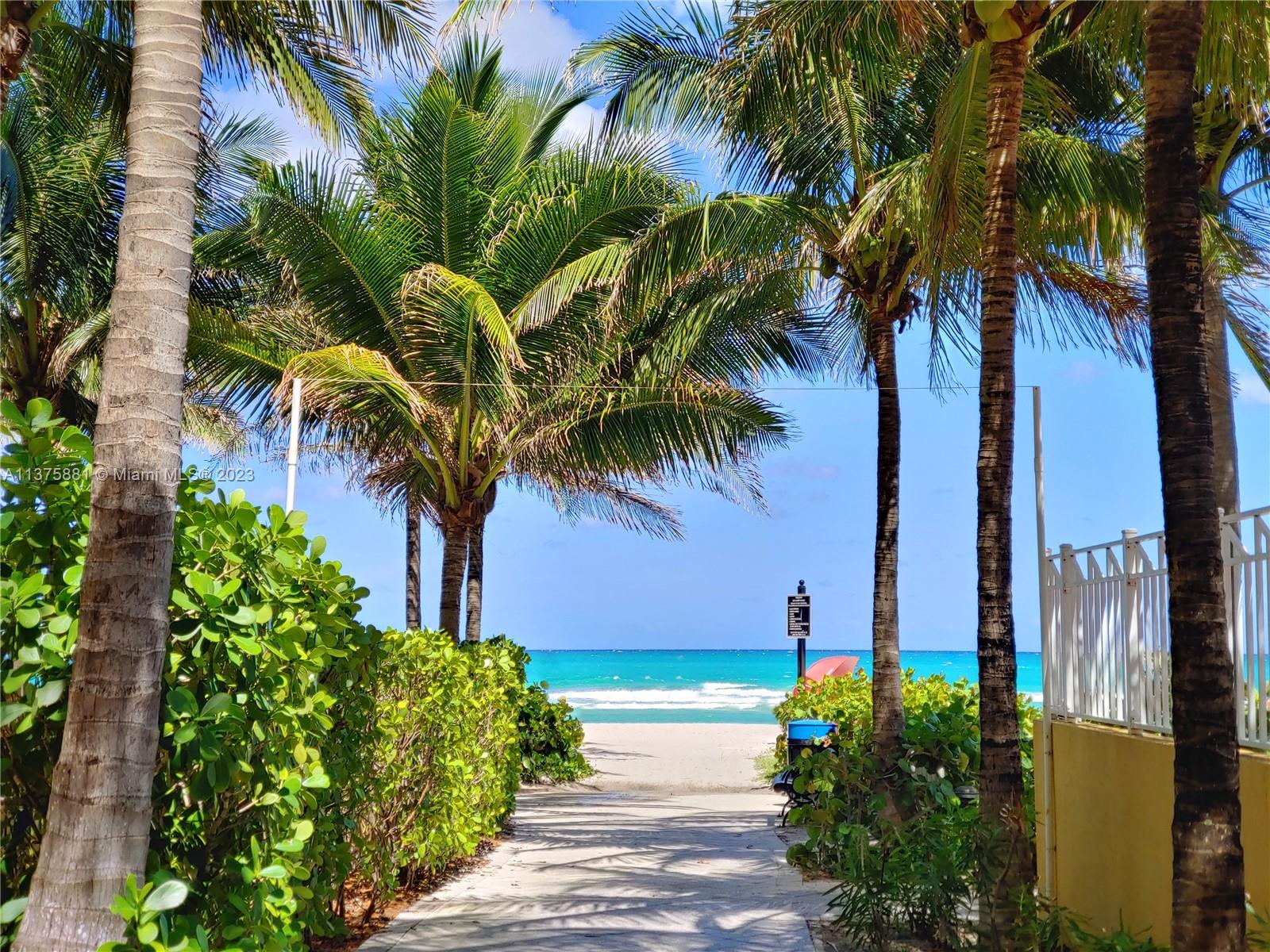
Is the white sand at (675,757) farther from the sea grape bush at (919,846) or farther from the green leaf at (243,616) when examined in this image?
the green leaf at (243,616)

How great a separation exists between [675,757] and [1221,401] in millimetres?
13321

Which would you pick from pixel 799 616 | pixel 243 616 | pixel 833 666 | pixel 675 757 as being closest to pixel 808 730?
pixel 799 616

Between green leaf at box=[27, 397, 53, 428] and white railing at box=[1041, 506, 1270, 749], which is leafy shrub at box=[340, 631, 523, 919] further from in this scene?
white railing at box=[1041, 506, 1270, 749]

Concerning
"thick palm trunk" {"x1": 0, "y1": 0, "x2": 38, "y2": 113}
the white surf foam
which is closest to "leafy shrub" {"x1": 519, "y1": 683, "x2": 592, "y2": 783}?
"thick palm trunk" {"x1": 0, "y1": 0, "x2": 38, "y2": 113}

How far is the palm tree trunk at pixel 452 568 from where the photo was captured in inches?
479

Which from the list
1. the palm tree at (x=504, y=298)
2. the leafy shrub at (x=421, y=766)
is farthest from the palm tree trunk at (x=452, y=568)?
the leafy shrub at (x=421, y=766)

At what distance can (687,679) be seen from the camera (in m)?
72.5

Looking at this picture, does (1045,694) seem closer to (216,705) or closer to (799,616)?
(216,705)

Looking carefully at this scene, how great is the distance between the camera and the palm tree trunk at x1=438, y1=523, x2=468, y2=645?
1217 cm

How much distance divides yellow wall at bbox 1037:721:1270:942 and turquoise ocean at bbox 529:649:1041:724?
24.4 m

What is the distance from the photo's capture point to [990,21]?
251 inches

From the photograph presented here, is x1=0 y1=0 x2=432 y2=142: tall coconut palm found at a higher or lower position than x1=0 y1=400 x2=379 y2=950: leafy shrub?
higher

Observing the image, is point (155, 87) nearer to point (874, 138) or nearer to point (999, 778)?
point (999, 778)

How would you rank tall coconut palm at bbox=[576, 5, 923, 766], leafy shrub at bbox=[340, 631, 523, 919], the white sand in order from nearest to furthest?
leafy shrub at bbox=[340, 631, 523, 919], tall coconut palm at bbox=[576, 5, 923, 766], the white sand
